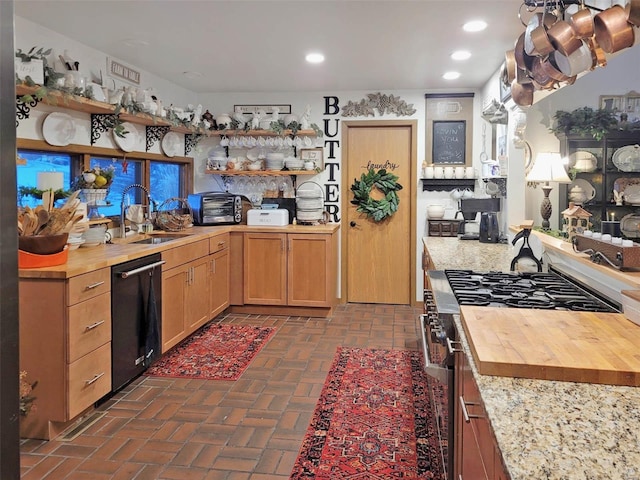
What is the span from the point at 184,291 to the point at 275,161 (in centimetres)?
206

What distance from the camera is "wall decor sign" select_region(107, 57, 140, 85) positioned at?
422 cm

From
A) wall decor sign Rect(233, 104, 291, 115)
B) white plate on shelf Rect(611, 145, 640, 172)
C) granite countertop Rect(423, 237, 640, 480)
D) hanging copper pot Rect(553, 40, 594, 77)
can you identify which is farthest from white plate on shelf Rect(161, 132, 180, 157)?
granite countertop Rect(423, 237, 640, 480)

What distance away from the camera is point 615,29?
5.77ft

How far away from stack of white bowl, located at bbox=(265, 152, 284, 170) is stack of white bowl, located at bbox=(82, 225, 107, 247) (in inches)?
92.8

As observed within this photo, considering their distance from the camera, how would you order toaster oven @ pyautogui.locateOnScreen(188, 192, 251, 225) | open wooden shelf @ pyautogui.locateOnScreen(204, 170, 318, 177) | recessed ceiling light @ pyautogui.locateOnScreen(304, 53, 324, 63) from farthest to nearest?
1. open wooden shelf @ pyautogui.locateOnScreen(204, 170, 318, 177)
2. toaster oven @ pyautogui.locateOnScreen(188, 192, 251, 225)
3. recessed ceiling light @ pyautogui.locateOnScreen(304, 53, 324, 63)

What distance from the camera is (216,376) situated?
3.58m

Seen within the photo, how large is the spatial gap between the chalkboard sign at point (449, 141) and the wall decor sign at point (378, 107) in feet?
1.17

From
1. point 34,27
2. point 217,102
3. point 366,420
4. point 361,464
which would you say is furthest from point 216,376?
point 217,102

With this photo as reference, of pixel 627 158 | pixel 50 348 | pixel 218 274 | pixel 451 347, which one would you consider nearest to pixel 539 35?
pixel 627 158

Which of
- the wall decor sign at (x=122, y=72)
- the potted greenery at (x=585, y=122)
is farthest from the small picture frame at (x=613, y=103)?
the wall decor sign at (x=122, y=72)

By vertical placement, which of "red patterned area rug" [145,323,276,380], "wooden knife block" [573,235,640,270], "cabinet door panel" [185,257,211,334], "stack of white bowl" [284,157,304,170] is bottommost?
"red patterned area rug" [145,323,276,380]

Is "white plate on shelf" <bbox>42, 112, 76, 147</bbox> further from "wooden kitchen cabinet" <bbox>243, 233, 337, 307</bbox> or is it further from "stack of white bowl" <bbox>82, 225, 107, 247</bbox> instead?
"wooden kitchen cabinet" <bbox>243, 233, 337, 307</bbox>

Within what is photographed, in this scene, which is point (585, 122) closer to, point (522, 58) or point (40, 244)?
point (522, 58)

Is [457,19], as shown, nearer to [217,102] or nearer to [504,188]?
[504,188]
